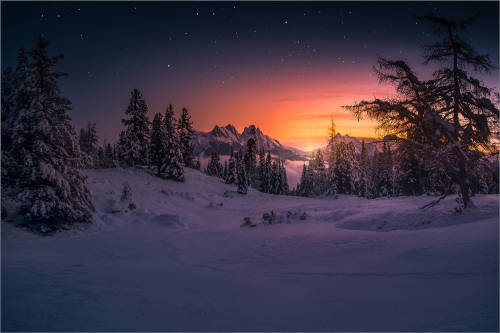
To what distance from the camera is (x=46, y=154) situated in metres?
12.1

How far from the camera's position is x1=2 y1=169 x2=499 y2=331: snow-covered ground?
377 cm

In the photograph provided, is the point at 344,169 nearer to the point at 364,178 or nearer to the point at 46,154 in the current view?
the point at 364,178

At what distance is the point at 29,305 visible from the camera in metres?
4.32

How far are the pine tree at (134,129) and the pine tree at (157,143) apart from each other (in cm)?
194

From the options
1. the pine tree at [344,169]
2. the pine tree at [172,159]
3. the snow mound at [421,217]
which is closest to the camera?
the snow mound at [421,217]

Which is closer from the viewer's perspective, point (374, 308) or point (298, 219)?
point (374, 308)

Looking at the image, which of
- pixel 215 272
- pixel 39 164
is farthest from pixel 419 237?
pixel 39 164

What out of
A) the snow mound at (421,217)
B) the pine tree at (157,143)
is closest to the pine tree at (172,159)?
the pine tree at (157,143)

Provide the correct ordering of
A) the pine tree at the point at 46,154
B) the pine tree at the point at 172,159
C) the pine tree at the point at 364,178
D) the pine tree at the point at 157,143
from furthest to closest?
the pine tree at the point at 364,178 < the pine tree at the point at 157,143 < the pine tree at the point at 172,159 < the pine tree at the point at 46,154

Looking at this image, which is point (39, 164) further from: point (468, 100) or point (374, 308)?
point (468, 100)

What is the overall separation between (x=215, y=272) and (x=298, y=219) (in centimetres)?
744

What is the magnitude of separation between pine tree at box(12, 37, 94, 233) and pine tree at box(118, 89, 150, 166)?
83.5 feet

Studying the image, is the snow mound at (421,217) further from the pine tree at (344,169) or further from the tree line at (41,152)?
the pine tree at (344,169)

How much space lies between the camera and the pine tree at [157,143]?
38.9 metres
